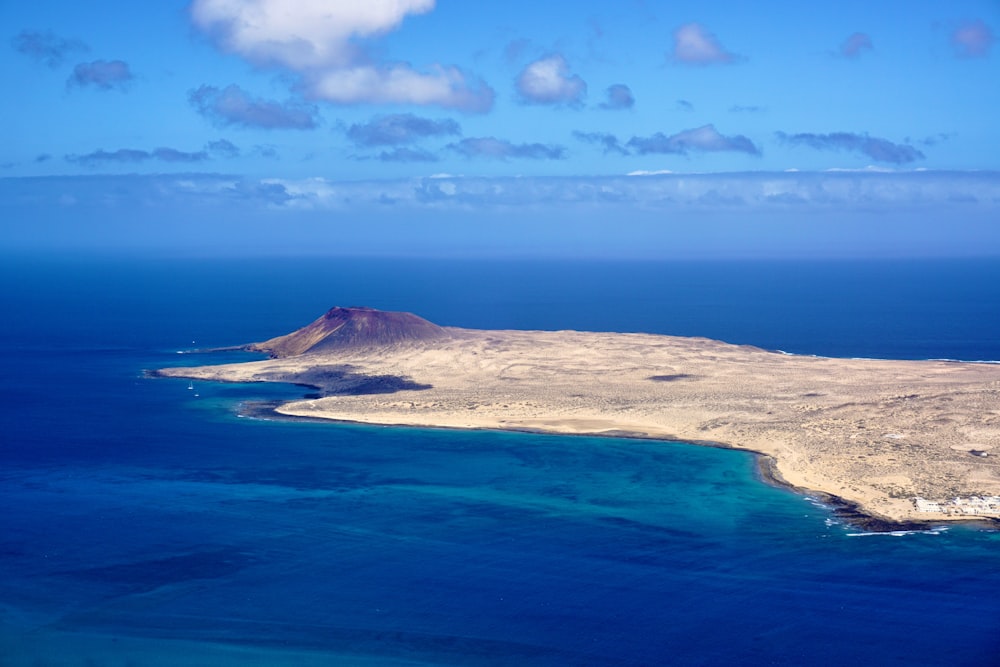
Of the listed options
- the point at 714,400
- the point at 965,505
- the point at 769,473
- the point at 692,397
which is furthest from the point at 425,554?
the point at 692,397

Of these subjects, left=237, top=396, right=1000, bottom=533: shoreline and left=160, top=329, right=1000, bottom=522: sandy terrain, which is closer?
left=237, top=396, right=1000, bottom=533: shoreline

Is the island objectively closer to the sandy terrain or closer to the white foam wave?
the sandy terrain

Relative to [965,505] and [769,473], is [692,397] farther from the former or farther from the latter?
[965,505]

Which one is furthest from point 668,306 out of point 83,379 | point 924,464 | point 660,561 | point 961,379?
point 660,561

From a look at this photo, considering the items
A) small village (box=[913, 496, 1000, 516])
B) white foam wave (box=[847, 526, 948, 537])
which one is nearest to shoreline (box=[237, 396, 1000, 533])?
white foam wave (box=[847, 526, 948, 537])

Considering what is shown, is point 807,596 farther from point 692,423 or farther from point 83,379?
point 83,379
